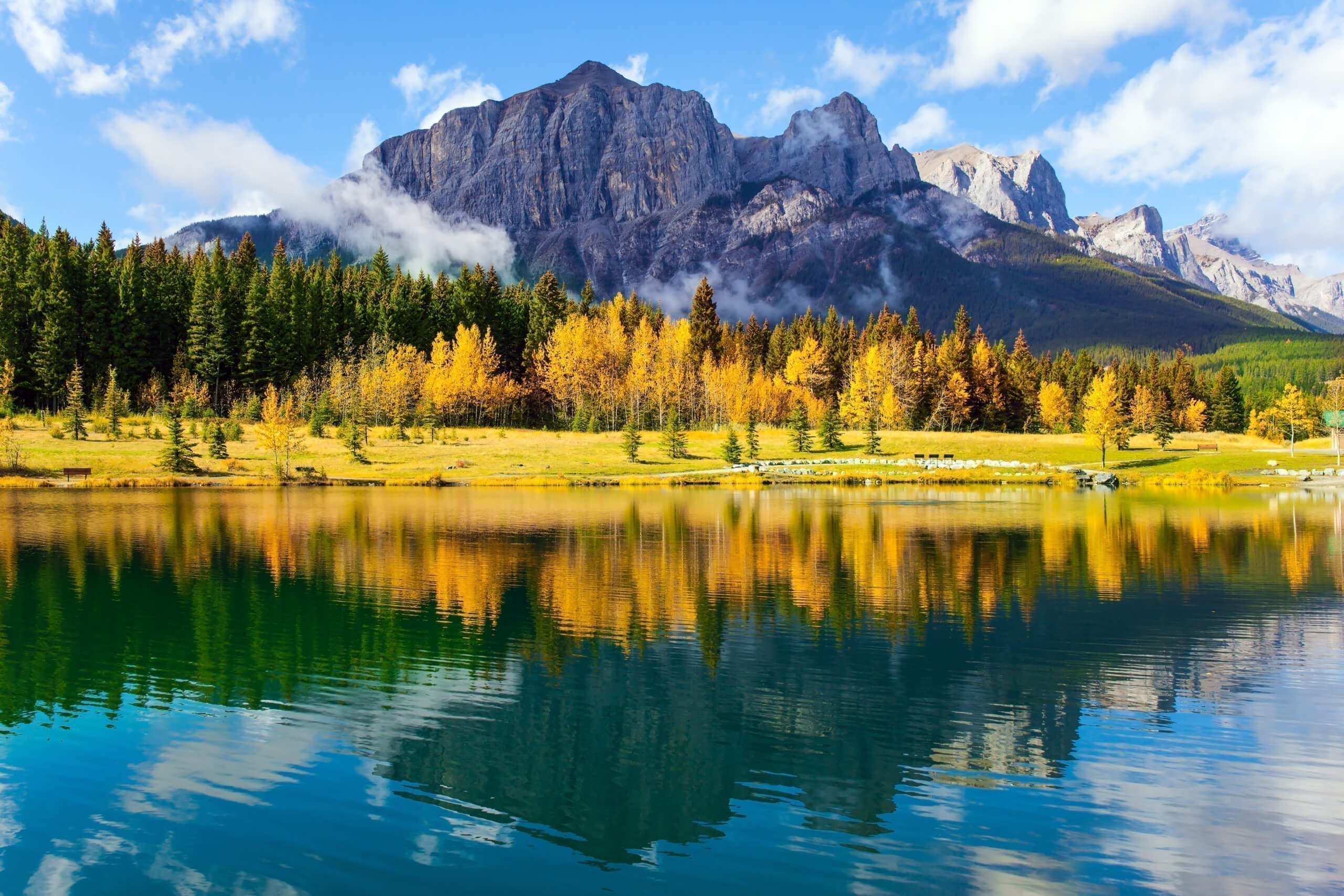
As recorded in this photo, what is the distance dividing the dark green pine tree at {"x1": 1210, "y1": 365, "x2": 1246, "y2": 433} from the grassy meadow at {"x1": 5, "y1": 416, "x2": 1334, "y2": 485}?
55.8m

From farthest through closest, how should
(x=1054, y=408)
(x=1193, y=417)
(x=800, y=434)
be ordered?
(x=1193, y=417)
(x=1054, y=408)
(x=800, y=434)

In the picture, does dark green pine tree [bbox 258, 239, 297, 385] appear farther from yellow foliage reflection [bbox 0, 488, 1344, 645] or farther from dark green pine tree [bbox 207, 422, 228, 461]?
yellow foliage reflection [bbox 0, 488, 1344, 645]

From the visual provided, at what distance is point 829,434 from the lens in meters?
102

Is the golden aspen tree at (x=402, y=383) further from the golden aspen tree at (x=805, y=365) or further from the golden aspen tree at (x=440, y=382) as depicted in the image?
the golden aspen tree at (x=805, y=365)

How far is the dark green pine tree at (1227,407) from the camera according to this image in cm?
16712

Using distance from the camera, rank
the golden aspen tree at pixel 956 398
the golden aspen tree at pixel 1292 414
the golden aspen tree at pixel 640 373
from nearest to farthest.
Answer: the golden aspen tree at pixel 640 373 < the golden aspen tree at pixel 1292 414 < the golden aspen tree at pixel 956 398

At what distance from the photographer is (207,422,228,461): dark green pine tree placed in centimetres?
8038

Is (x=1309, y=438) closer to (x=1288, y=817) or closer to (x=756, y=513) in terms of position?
(x=756, y=513)

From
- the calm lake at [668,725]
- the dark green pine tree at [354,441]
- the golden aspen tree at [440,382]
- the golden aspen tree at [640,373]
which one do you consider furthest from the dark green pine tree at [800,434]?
the calm lake at [668,725]

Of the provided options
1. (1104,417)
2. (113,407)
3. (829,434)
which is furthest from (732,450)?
(113,407)

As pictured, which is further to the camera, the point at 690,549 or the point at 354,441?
the point at 354,441

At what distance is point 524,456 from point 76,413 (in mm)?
43084

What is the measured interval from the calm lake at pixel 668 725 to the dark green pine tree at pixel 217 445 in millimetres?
49541

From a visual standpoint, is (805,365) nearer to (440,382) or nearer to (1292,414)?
(440,382)
